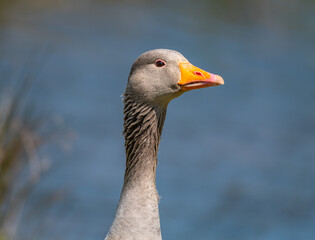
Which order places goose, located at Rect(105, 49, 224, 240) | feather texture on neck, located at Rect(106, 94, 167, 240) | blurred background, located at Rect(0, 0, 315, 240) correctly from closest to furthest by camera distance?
1. feather texture on neck, located at Rect(106, 94, 167, 240)
2. goose, located at Rect(105, 49, 224, 240)
3. blurred background, located at Rect(0, 0, 315, 240)

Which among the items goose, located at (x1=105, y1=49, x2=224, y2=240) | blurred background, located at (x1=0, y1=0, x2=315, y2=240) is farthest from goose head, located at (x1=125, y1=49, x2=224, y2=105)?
blurred background, located at (x1=0, y1=0, x2=315, y2=240)

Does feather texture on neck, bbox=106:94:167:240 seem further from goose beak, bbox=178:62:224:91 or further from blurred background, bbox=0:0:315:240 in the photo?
blurred background, bbox=0:0:315:240

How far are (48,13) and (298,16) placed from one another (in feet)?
32.8

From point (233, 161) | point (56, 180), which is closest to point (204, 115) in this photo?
point (233, 161)

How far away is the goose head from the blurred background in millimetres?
2895

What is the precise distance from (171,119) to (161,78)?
11414 millimetres

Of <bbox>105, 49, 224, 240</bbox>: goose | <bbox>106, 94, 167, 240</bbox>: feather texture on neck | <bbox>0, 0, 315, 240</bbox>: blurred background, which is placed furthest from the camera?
<bbox>0, 0, 315, 240</bbox>: blurred background

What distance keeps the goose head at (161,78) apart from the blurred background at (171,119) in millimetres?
2895

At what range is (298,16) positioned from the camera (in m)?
24.0

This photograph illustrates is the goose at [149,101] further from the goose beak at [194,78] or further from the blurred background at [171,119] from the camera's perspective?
the blurred background at [171,119]

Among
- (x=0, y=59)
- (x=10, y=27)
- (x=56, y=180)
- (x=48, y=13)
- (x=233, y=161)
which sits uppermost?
(x=48, y=13)

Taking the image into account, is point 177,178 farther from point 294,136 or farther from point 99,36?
point 99,36

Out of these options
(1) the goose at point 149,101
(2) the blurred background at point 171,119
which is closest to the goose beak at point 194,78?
(1) the goose at point 149,101

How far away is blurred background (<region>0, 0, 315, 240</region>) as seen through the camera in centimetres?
895
